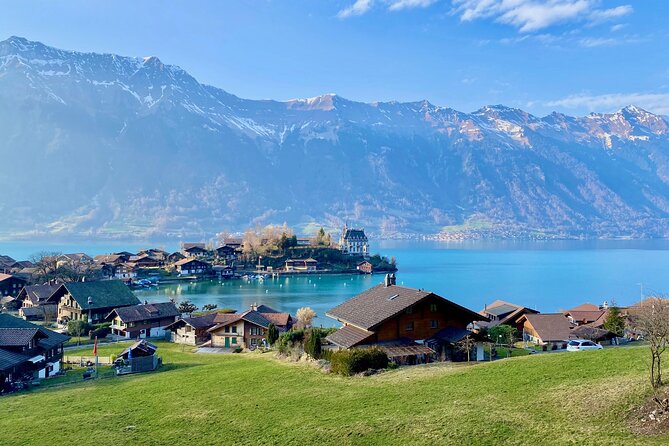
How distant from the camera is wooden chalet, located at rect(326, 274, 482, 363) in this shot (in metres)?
26.2

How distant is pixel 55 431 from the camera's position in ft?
60.0

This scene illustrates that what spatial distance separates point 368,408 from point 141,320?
43.1 metres

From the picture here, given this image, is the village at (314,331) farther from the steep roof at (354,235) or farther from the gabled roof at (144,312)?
the steep roof at (354,235)

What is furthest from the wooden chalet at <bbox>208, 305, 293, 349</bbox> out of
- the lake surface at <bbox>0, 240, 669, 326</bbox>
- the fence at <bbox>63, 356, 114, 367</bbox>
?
the lake surface at <bbox>0, 240, 669, 326</bbox>

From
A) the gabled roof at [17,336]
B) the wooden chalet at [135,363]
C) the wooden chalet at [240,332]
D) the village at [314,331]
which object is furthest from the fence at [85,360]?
the wooden chalet at [240,332]

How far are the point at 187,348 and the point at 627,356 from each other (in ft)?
120

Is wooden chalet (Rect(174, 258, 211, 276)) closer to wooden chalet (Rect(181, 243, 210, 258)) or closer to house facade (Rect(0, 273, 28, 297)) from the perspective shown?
wooden chalet (Rect(181, 243, 210, 258))

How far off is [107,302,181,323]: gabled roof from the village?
114mm

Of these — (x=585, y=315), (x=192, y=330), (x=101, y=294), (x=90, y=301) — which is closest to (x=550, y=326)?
(x=585, y=315)

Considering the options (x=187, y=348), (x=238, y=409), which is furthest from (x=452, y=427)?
(x=187, y=348)

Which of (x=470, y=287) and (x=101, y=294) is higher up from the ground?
(x=101, y=294)

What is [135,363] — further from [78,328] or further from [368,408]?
[78,328]

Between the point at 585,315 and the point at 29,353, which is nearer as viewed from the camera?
the point at 29,353

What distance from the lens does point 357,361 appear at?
22.6 m
